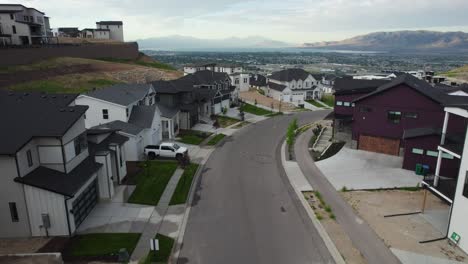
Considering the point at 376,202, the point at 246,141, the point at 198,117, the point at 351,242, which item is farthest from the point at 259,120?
the point at 351,242

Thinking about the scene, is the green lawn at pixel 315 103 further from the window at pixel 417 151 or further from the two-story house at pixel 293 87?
the window at pixel 417 151

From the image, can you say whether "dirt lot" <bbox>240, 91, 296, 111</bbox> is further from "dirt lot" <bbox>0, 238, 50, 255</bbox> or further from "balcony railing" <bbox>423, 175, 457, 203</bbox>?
"dirt lot" <bbox>0, 238, 50, 255</bbox>

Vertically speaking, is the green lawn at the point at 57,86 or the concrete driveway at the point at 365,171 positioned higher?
the green lawn at the point at 57,86

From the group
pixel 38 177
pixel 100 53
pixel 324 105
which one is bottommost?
pixel 324 105

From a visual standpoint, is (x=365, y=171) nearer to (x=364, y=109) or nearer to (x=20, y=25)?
(x=364, y=109)

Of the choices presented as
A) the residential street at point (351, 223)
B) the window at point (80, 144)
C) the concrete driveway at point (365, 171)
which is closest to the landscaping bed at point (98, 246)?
the window at point (80, 144)

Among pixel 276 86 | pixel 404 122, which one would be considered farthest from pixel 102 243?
pixel 276 86

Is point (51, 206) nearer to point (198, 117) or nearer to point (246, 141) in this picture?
point (246, 141)
